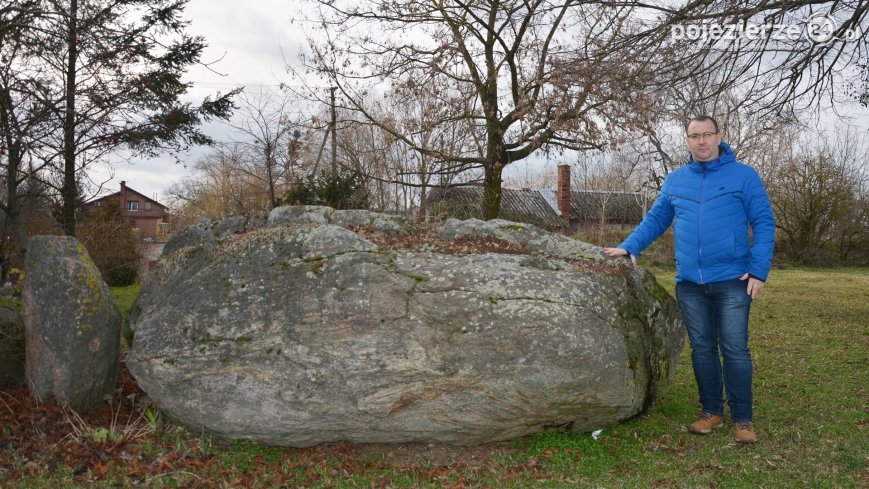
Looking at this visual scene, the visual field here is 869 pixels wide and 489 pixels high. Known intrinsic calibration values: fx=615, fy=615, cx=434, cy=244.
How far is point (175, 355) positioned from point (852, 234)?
2816 centimetres

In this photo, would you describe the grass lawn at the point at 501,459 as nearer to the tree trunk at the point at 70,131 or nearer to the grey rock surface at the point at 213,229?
the grey rock surface at the point at 213,229

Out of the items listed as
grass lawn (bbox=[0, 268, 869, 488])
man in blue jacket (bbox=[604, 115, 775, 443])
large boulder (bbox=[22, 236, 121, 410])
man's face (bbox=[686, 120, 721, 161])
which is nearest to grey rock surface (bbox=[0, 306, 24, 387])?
grass lawn (bbox=[0, 268, 869, 488])

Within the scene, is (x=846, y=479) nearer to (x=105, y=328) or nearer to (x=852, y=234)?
(x=105, y=328)

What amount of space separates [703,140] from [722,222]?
618mm

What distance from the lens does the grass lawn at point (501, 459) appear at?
4.05 metres

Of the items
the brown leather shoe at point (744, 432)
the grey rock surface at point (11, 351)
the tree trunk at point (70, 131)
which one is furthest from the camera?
the tree trunk at point (70, 131)

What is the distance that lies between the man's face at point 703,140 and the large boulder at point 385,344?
3.60 feet

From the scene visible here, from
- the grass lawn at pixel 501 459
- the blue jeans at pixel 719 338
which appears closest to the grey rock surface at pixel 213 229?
the grass lawn at pixel 501 459

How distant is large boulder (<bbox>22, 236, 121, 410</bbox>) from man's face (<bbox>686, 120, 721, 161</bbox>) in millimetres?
4803

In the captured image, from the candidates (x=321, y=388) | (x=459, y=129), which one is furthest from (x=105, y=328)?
(x=459, y=129)

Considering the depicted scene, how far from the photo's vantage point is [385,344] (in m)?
4.20

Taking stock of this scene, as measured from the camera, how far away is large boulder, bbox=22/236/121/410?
4.81 m

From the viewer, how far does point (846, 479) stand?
397cm

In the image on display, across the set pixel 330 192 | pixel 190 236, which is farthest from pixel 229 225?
pixel 330 192
